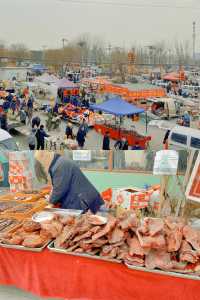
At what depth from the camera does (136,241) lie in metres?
3.00

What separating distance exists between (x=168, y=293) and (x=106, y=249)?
558 millimetres

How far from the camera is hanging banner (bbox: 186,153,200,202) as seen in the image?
417 cm

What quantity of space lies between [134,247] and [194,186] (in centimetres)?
153

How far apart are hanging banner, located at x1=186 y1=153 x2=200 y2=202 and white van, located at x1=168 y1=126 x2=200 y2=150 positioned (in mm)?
10382

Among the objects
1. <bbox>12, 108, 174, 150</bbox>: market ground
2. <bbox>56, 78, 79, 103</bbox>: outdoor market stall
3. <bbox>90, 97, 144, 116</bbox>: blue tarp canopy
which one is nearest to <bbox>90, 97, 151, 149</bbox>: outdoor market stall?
<bbox>90, 97, 144, 116</bbox>: blue tarp canopy

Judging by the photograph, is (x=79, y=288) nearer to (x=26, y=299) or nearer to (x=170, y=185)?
(x=26, y=299)

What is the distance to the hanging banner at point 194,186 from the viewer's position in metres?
4.17

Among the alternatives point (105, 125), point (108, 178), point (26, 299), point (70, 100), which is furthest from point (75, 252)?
point (70, 100)

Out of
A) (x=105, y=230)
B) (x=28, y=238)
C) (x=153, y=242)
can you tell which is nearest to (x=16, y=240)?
(x=28, y=238)

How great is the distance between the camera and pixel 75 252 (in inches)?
117

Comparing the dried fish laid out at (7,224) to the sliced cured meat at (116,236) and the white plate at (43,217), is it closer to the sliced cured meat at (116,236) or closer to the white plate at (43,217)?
the white plate at (43,217)

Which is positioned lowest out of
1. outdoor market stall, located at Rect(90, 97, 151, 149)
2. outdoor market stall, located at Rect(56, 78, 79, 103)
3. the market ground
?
the market ground

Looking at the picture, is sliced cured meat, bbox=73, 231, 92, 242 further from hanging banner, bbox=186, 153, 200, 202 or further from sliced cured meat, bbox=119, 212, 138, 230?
hanging banner, bbox=186, 153, 200, 202

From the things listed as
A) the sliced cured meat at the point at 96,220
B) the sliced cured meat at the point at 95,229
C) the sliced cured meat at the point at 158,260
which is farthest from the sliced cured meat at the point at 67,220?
the sliced cured meat at the point at 158,260
